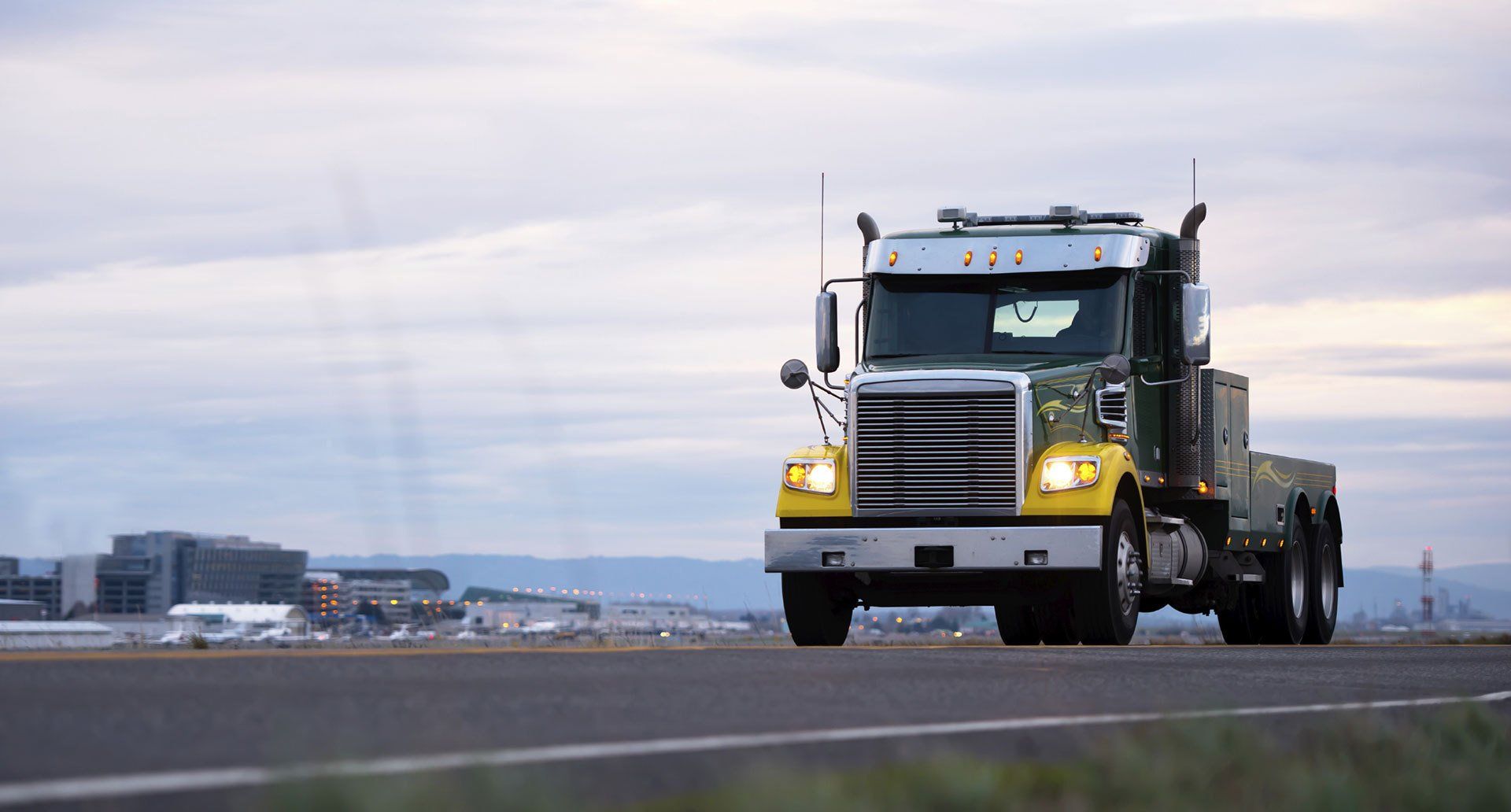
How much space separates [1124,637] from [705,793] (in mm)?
11655

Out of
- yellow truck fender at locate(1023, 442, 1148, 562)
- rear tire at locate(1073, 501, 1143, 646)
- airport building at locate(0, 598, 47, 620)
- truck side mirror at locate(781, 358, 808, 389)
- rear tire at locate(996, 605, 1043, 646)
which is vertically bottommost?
airport building at locate(0, 598, 47, 620)

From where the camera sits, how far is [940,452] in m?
16.1

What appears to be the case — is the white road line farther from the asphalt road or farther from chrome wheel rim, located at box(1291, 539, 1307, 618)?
chrome wheel rim, located at box(1291, 539, 1307, 618)

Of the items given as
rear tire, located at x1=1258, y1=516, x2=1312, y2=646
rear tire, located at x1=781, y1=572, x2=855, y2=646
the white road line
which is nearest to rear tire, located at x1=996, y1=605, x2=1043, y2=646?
rear tire, located at x1=1258, y1=516, x2=1312, y2=646

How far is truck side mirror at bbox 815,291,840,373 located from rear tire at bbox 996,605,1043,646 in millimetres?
4438

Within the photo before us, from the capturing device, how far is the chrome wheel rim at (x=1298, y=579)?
2188 cm

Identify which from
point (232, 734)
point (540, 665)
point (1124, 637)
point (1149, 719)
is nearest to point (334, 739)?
point (232, 734)

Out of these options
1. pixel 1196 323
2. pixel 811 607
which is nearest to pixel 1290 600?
pixel 1196 323

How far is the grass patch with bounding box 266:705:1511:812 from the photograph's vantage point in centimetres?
463

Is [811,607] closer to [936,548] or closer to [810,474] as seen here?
[810,474]

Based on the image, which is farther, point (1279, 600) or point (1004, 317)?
point (1279, 600)

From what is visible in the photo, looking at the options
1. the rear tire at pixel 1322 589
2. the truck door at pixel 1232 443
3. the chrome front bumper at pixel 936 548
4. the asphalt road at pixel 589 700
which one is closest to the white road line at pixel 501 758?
the asphalt road at pixel 589 700

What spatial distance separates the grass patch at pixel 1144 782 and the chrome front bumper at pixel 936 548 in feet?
24.4

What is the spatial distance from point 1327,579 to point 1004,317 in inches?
288
